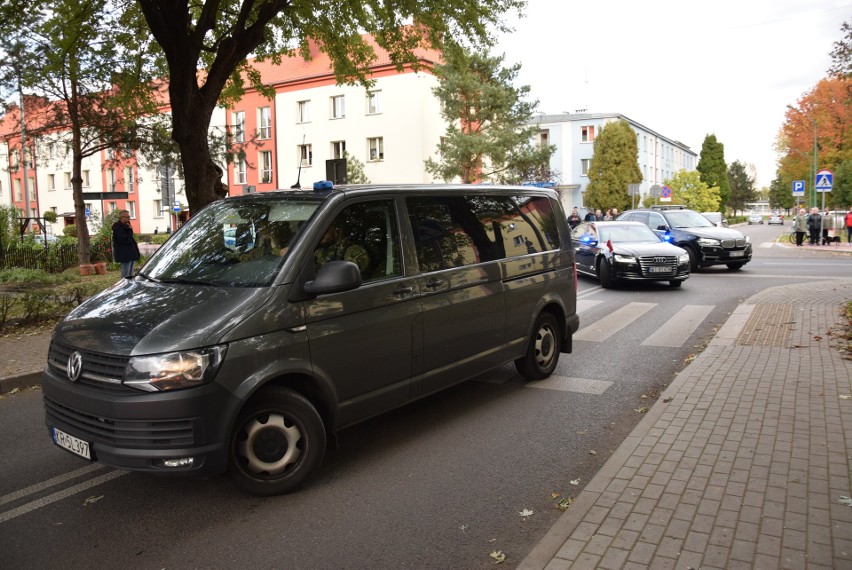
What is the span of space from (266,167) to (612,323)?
146 ft

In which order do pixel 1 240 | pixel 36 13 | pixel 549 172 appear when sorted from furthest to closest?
pixel 549 172
pixel 1 240
pixel 36 13

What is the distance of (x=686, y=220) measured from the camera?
18859 millimetres

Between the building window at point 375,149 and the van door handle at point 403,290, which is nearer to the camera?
the van door handle at point 403,290

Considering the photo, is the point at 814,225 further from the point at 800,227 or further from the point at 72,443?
the point at 72,443

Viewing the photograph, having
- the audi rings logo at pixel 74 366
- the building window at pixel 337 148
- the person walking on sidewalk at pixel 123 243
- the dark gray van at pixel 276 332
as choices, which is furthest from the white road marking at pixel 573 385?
the building window at pixel 337 148

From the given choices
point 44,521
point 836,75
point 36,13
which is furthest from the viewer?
point 36,13

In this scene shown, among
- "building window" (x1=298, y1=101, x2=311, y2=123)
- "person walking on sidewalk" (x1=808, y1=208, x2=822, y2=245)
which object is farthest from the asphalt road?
"building window" (x1=298, y1=101, x2=311, y2=123)

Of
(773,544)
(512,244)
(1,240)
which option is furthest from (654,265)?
(1,240)

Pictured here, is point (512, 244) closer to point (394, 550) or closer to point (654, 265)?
point (394, 550)

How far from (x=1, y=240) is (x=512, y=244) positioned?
1982cm

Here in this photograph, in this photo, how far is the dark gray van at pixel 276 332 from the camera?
3680 millimetres

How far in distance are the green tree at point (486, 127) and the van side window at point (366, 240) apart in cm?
3443

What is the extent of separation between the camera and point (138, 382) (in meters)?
3.63

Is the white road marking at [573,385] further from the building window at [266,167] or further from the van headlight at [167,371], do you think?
the building window at [266,167]
